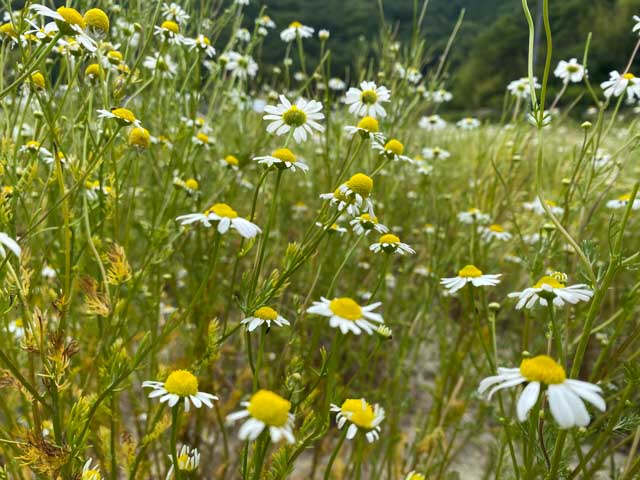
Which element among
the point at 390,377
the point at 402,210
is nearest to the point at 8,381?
the point at 390,377

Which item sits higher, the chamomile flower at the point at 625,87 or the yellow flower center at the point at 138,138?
the chamomile flower at the point at 625,87

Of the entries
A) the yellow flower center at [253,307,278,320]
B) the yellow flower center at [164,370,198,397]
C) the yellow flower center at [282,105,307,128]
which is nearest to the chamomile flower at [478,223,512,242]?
the yellow flower center at [282,105,307,128]

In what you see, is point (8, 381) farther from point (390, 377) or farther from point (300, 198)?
point (300, 198)

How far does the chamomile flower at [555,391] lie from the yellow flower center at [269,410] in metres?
0.25

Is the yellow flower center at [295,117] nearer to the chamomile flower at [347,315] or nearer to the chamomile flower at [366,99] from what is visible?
the chamomile flower at [366,99]

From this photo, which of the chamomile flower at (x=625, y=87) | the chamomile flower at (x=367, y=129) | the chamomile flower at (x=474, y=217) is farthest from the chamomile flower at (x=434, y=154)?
the chamomile flower at (x=367, y=129)

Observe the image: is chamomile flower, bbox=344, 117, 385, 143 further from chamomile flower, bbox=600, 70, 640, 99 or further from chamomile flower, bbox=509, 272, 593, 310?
chamomile flower, bbox=600, 70, 640, 99

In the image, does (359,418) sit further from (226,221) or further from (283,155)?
(283,155)

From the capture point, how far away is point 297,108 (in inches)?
43.9

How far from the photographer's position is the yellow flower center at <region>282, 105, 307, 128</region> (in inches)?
43.4

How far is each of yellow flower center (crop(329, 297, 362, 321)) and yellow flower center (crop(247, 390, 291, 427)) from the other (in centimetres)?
15

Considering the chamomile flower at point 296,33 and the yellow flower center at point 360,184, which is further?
the chamomile flower at point 296,33

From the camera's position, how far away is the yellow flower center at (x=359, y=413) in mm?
715

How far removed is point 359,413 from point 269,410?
0.64 feet
